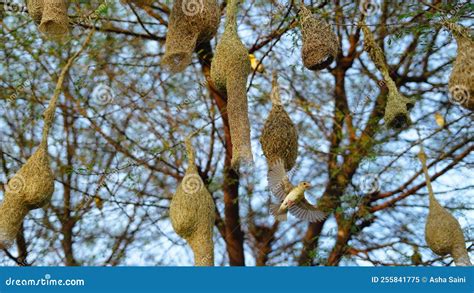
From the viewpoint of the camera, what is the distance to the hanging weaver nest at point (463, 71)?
2289 millimetres

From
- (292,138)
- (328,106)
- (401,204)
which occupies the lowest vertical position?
(292,138)

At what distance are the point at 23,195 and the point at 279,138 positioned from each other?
989 mm

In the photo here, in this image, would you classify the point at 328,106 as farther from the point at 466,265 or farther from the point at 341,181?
the point at 466,265

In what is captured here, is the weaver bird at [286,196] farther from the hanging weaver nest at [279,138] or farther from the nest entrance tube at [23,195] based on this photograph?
the nest entrance tube at [23,195]

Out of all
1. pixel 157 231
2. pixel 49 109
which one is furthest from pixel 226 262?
pixel 49 109

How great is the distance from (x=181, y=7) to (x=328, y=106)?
228 cm

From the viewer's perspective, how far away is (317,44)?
7.64 feet

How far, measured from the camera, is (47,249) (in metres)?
4.44

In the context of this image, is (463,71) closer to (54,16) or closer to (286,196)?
(286,196)

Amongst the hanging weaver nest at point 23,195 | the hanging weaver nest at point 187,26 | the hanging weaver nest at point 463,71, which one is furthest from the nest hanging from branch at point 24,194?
the hanging weaver nest at point 463,71

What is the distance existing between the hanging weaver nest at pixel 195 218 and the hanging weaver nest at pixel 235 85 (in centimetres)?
31

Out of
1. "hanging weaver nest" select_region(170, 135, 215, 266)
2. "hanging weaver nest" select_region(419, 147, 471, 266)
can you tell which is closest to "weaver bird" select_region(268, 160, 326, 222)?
"hanging weaver nest" select_region(170, 135, 215, 266)

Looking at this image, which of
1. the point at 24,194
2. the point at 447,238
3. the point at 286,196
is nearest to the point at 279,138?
the point at 286,196

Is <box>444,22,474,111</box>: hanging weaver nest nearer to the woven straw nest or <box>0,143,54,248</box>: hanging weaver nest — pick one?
the woven straw nest
